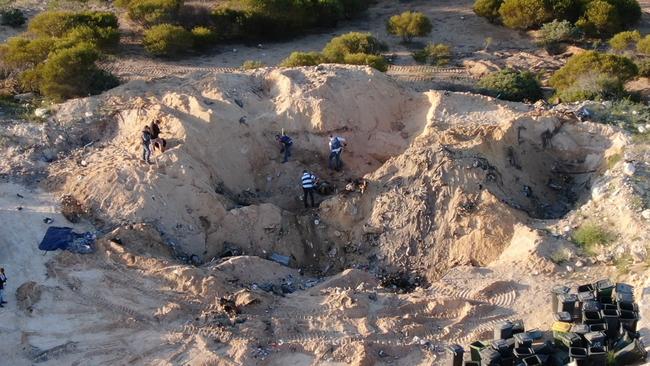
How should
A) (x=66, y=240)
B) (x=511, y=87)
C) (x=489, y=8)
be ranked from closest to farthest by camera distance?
(x=66, y=240) → (x=511, y=87) → (x=489, y=8)

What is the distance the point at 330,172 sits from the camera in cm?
1762

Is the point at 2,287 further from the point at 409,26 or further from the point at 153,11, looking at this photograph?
the point at 409,26

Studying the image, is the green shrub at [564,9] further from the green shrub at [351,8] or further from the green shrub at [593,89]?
the green shrub at [593,89]

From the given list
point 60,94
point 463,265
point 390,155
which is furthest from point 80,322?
point 60,94

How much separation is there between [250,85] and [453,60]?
10026 millimetres

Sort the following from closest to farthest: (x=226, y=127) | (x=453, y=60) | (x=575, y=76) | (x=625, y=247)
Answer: (x=625, y=247) → (x=226, y=127) → (x=575, y=76) → (x=453, y=60)

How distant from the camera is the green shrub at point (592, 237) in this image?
550 inches

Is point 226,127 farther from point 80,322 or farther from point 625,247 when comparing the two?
point 625,247

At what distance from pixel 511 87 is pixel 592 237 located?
8.73 meters

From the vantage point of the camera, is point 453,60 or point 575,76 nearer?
point 575,76

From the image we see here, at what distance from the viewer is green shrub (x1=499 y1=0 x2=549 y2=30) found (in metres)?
28.6

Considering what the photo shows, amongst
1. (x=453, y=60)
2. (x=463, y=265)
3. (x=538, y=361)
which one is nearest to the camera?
(x=538, y=361)

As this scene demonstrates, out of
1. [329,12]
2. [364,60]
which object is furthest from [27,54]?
[329,12]

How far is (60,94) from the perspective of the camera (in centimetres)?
2025
